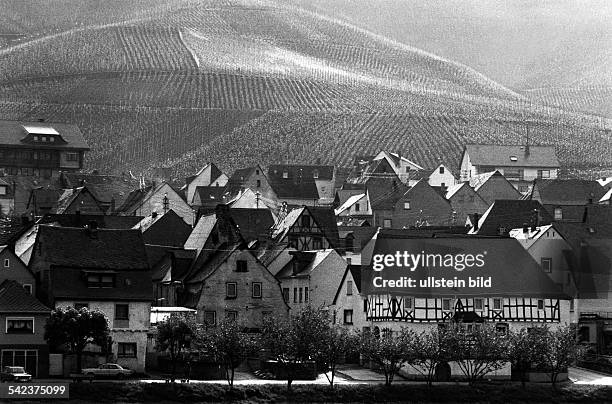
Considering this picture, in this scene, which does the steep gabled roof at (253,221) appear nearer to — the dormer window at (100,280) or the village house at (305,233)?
the village house at (305,233)

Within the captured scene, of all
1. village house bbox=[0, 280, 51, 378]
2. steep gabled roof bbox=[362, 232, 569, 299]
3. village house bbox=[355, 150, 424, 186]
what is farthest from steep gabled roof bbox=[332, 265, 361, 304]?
village house bbox=[355, 150, 424, 186]

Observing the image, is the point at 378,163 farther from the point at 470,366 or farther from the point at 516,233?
the point at 470,366

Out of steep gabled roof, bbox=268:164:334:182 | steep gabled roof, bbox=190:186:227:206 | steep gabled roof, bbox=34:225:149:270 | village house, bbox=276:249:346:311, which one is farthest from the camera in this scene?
steep gabled roof, bbox=268:164:334:182

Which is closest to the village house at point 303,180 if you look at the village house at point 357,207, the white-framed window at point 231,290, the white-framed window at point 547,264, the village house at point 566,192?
the village house at point 357,207

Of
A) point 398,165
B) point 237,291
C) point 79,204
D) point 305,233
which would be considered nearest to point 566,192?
point 305,233

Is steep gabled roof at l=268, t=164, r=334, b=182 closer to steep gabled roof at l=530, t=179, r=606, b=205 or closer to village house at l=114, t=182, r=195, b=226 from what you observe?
village house at l=114, t=182, r=195, b=226

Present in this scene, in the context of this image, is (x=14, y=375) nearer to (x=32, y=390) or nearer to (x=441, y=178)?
(x=32, y=390)

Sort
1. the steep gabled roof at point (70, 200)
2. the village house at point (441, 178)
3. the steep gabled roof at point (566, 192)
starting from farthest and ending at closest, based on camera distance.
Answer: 1. the village house at point (441, 178)
2. the steep gabled roof at point (566, 192)
3. the steep gabled roof at point (70, 200)

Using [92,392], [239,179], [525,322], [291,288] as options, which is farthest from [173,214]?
[239,179]
